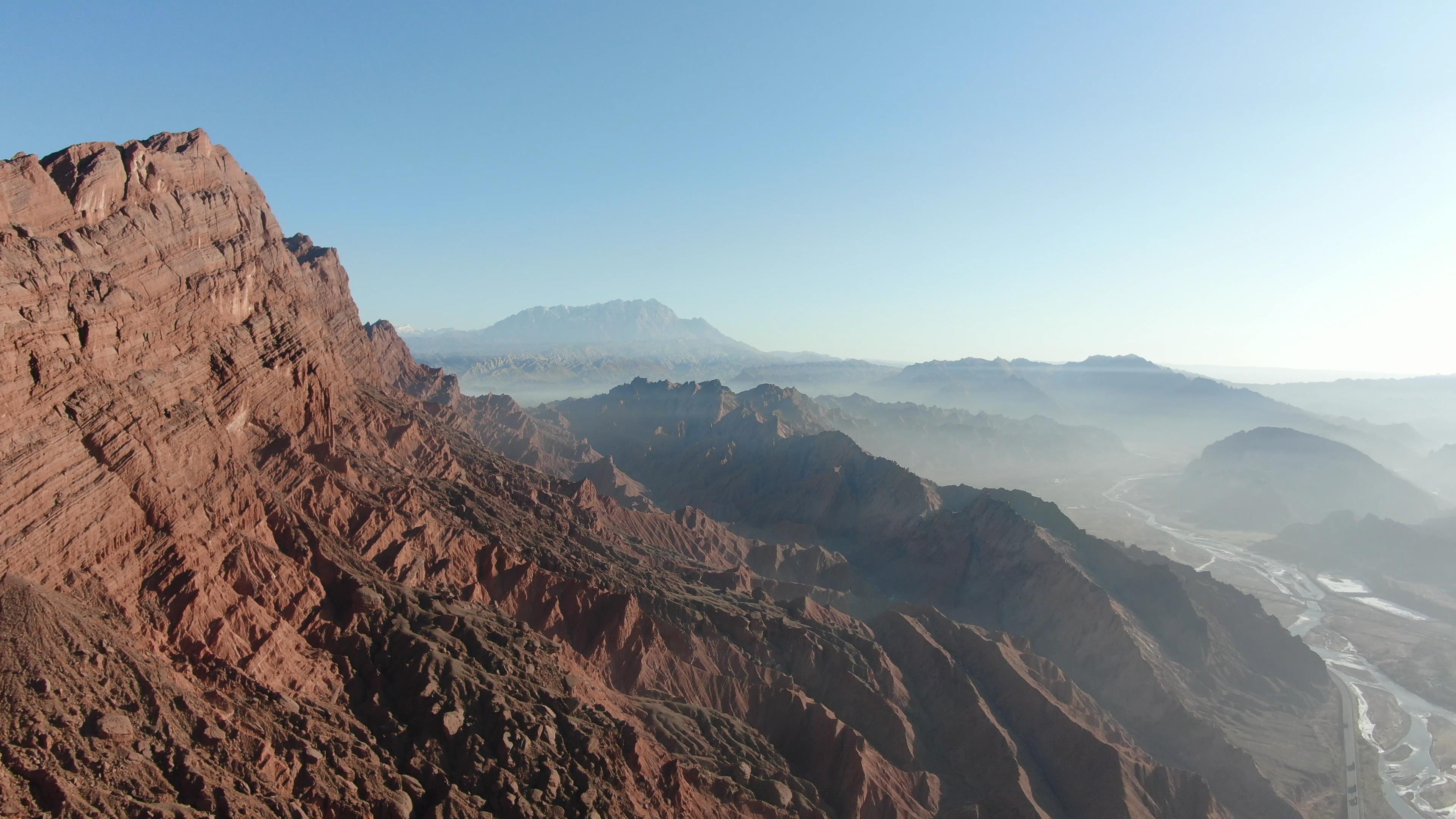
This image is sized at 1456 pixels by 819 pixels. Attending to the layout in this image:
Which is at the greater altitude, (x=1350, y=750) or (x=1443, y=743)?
(x=1350, y=750)

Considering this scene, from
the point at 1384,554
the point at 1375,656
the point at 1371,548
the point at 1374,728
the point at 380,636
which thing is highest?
the point at 380,636

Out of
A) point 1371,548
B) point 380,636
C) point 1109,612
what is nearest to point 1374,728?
point 1109,612

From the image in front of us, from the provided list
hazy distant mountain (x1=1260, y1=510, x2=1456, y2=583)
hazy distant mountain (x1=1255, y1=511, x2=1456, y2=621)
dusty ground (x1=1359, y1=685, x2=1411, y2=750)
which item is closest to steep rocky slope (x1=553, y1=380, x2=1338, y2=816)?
dusty ground (x1=1359, y1=685, x2=1411, y2=750)

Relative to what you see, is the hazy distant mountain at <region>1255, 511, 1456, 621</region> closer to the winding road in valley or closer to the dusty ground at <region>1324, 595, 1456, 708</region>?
the dusty ground at <region>1324, 595, 1456, 708</region>

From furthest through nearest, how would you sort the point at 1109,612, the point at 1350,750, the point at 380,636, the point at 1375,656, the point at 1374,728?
the point at 1375,656, the point at 1109,612, the point at 1374,728, the point at 1350,750, the point at 380,636

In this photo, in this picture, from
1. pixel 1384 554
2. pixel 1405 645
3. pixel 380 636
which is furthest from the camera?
pixel 1384 554

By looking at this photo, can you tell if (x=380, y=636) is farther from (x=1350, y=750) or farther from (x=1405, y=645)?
(x=1405, y=645)

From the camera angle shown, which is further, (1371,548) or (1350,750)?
(1371,548)
